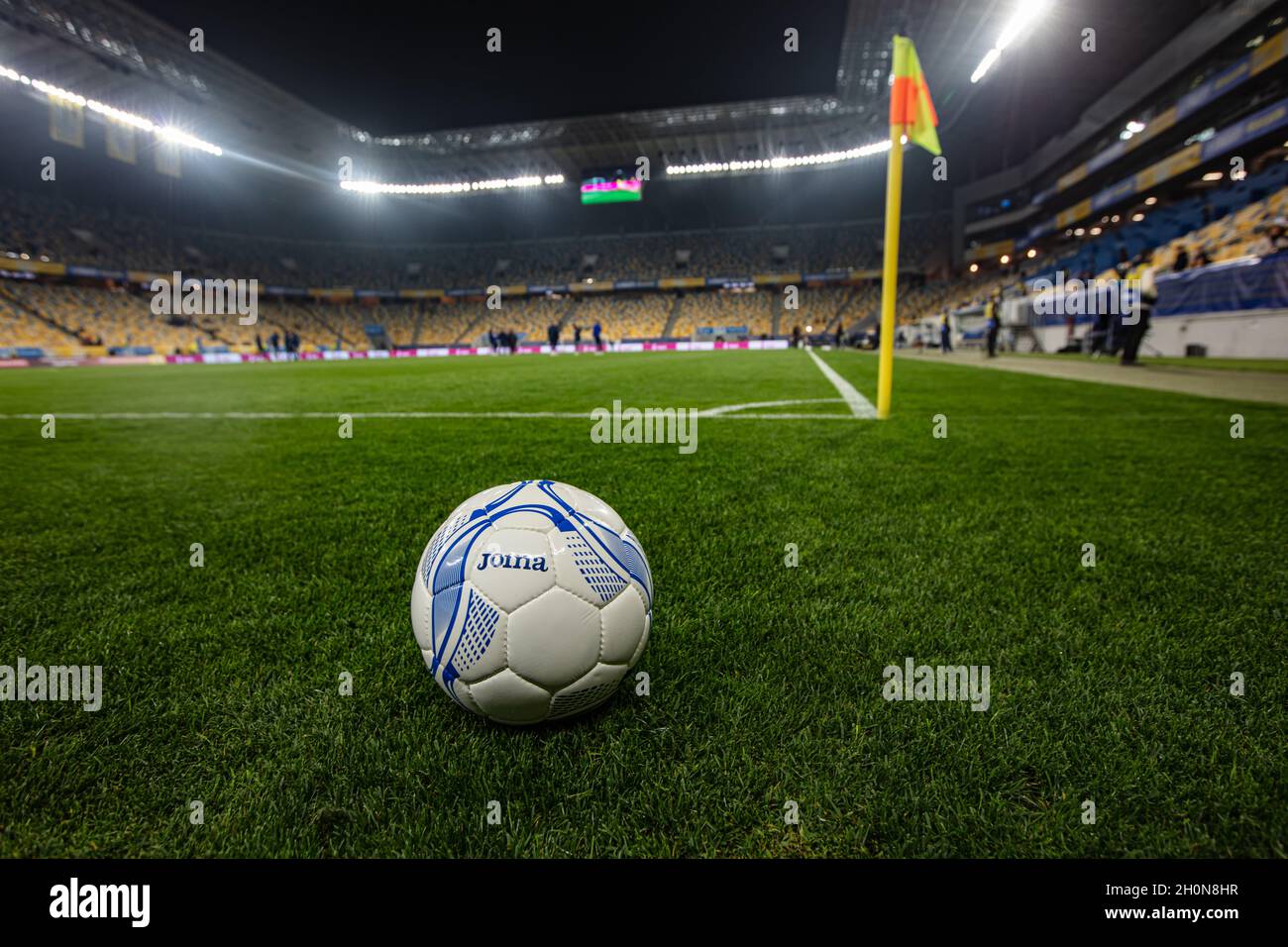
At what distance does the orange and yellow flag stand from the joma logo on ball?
14.9 feet

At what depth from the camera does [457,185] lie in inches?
1708

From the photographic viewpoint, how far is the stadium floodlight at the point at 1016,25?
72.3 feet


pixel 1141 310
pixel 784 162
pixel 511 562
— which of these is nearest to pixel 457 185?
pixel 784 162

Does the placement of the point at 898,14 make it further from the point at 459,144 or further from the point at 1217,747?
the point at 1217,747

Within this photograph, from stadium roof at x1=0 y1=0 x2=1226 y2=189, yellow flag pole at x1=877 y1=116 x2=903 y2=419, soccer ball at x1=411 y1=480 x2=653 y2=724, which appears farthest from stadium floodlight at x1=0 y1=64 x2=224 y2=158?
soccer ball at x1=411 y1=480 x2=653 y2=724

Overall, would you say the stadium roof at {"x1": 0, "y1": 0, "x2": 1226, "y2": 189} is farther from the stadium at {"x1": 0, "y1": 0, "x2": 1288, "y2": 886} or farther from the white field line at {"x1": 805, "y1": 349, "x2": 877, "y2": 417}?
the white field line at {"x1": 805, "y1": 349, "x2": 877, "y2": 417}

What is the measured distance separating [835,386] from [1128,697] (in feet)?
25.4

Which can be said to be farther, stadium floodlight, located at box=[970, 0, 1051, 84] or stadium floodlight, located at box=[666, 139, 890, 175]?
stadium floodlight, located at box=[666, 139, 890, 175]

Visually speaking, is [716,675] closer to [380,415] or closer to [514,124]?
[380,415]

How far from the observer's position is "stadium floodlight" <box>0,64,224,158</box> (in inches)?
957

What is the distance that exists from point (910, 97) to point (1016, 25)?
27.0m

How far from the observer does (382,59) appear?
23.5m

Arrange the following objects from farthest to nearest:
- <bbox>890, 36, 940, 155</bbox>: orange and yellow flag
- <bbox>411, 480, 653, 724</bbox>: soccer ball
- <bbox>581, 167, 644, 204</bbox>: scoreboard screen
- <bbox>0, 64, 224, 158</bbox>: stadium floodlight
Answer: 1. <bbox>581, 167, 644, 204</bbox>: scoreboard screen
2. <bbox>0, 64, 224, 158</bbox>: stadium floodlight
3. <bbox>890, 36, 940, 155</bbox>: orange and yellow flag
4. <bbox>411, 480, 653, 724</bbox>: soccer ball
